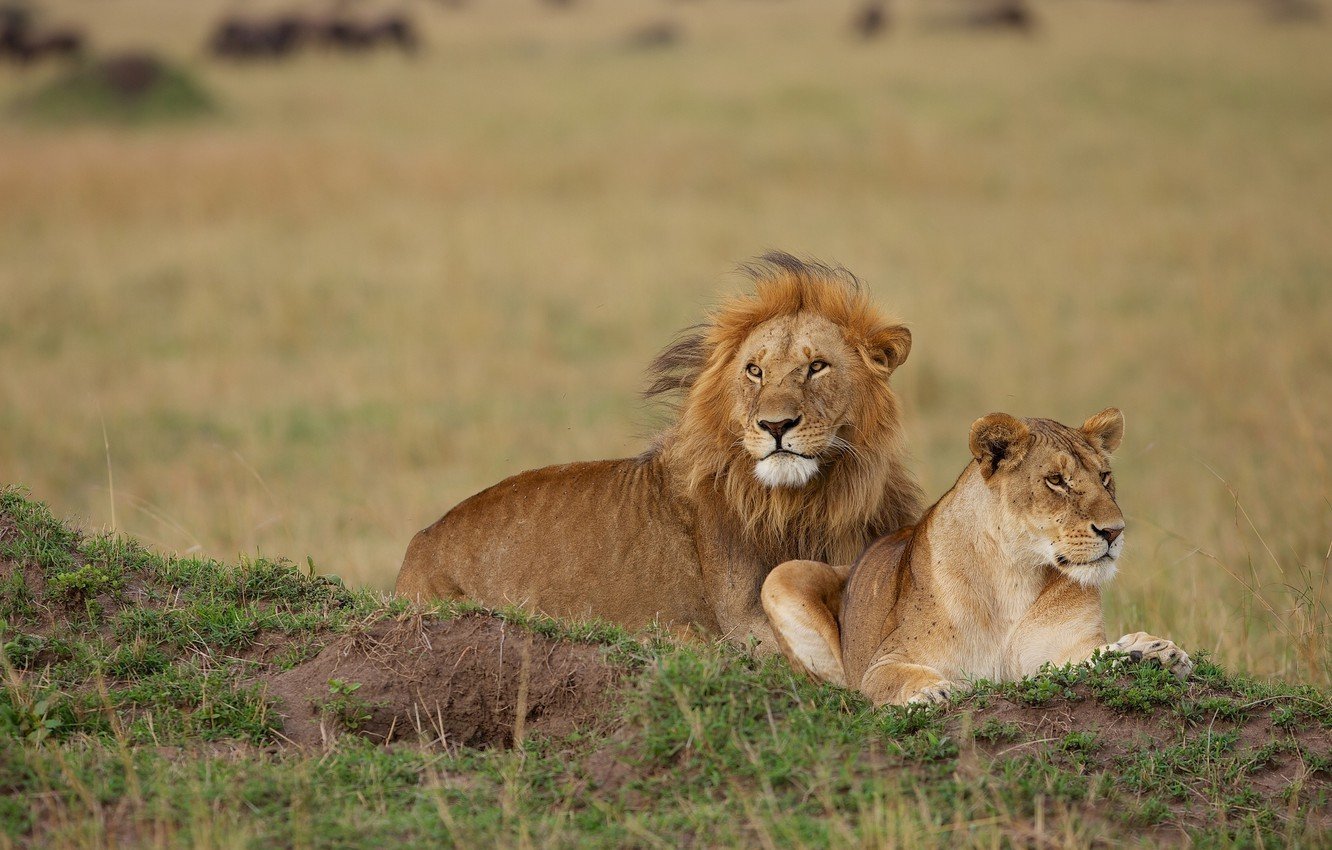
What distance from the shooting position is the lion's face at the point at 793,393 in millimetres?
5406

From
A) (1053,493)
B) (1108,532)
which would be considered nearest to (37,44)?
(1053,493)

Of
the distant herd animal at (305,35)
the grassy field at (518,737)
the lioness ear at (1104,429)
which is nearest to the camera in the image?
the grassy field at (518,737)

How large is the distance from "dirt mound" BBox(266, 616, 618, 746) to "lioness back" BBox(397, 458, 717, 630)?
83 centimetres

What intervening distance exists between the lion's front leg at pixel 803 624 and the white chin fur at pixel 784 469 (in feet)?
1.24

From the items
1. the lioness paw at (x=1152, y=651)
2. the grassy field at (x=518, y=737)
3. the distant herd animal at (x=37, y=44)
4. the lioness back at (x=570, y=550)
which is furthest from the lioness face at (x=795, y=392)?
the distant herd animal at (x=37, y=44)

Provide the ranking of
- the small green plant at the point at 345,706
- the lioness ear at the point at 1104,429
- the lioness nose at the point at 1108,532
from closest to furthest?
1. the lioness nose at the point at 1108,532
2. the small green plant at the point at 345,706
3. the lioness ear at the point at 1104,429

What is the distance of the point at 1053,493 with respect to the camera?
15.5 ft

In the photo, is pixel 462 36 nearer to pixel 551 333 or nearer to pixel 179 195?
pixel 179 195

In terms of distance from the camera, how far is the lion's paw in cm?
468

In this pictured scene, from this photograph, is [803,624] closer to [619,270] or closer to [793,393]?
[793,393]

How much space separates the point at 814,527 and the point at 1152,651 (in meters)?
1.53

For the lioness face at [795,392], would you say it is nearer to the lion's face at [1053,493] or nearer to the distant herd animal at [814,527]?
the distant herd animal at [814,527]

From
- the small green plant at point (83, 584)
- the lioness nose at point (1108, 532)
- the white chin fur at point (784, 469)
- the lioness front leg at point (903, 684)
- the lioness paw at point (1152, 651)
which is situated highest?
the lioness nose at point (1108, 532)

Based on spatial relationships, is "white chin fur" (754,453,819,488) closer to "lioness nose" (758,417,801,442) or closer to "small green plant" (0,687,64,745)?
"lioness nose" (758,417,801,442)
